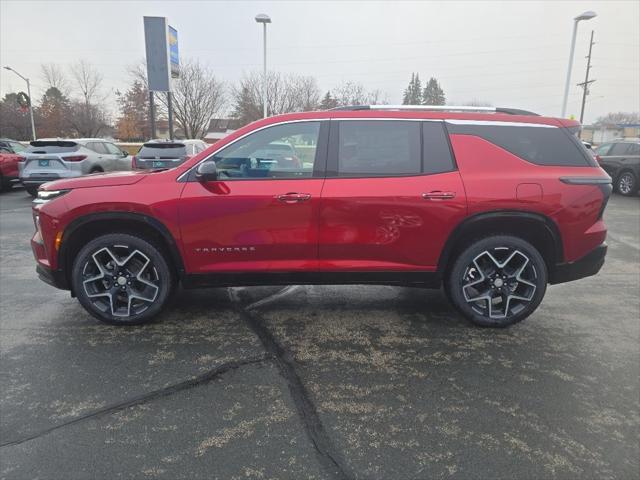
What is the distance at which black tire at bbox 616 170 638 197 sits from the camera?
1418 centimetres

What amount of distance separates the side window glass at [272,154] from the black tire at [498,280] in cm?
155

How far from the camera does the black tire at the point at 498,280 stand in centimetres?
379

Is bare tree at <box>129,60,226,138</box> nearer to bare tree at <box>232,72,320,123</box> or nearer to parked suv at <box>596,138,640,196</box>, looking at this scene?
bare tree at <box>232,72,320,123</box>

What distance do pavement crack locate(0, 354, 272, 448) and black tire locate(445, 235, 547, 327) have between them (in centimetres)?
175

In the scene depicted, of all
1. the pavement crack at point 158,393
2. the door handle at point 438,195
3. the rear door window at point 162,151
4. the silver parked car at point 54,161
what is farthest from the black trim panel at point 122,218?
the silver parked car at point 54,161

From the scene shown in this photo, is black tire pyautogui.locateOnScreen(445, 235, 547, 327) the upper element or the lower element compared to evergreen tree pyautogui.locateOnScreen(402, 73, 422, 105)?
lower

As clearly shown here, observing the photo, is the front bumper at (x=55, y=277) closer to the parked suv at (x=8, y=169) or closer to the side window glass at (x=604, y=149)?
the parked suv at (x=8, y=169)

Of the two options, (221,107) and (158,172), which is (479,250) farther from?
(221,107)

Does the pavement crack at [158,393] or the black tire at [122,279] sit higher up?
the black tire at [122,279]

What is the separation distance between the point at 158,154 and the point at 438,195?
987 centimetres

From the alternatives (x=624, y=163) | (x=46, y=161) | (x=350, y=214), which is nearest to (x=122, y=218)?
(x=350, y=214)

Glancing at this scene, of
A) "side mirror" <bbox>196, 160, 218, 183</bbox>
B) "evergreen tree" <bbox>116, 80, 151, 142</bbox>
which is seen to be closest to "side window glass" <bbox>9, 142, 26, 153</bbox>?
"side mirror" <bbox>196, 160, 218, 183</bbox>

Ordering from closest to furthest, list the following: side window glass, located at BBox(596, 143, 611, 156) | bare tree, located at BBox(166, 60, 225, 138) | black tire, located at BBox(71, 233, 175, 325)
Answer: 1. black tire, located at BBox(71, 233, 175, 325)
2. side window glass, located at BBox(596, 143, 611, 156)
3. bare tree, located at BBox(166, 60, 225, 138)

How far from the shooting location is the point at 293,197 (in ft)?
11.8
